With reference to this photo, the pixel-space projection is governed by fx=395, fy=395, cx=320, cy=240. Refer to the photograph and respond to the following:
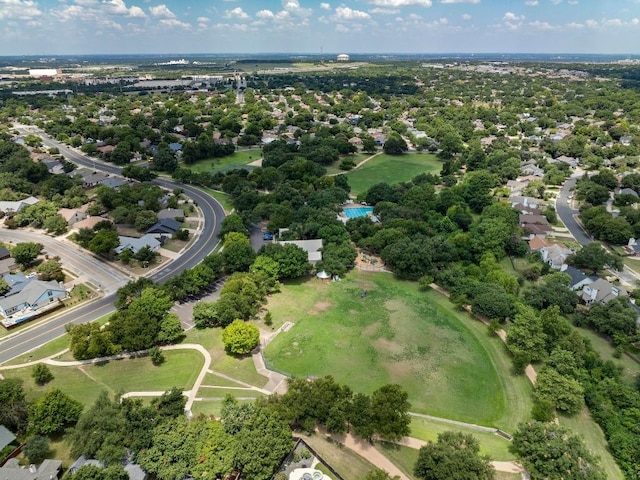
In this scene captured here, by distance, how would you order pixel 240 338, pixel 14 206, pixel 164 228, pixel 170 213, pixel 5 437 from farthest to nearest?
pixel 14 206 < pixel 170 213 < pixel 164 228 < pixel 240 338 < pixel 5 437

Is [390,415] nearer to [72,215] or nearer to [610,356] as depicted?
[610,356]

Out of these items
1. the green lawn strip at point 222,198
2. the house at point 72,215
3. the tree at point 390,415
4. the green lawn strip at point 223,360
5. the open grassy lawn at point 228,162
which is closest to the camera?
the tree at point 390,415

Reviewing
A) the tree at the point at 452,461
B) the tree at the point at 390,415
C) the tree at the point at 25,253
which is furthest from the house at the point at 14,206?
the tree at the point at 452,461

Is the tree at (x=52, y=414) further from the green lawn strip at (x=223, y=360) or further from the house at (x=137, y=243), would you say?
the house at (x=137, y=243)

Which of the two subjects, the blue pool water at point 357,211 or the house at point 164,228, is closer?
the house at point 164,228

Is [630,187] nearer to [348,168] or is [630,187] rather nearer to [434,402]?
[348,168]

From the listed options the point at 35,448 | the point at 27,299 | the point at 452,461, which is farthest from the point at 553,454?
the point at 27,299

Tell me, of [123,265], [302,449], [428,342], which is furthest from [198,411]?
[123,265]
